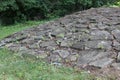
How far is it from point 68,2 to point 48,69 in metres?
8.51

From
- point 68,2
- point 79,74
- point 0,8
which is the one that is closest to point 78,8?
point 68,2

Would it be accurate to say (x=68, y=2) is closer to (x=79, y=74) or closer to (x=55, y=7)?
(x=55, y=7)

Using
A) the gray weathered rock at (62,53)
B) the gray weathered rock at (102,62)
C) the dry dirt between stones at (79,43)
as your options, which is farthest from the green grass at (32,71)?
the gray weathered rock at (62,53)

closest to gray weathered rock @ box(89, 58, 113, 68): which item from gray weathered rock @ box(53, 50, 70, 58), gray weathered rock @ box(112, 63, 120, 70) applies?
gray weathered rock @ box(112, 63, 120, 70)

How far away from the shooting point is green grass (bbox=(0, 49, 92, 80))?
471 centimetres

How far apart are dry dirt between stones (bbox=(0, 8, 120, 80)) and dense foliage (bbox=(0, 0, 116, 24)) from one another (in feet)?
16.1

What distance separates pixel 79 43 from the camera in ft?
20.1

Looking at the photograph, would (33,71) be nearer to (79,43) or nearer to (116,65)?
(116,65)

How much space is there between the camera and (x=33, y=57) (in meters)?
5.65

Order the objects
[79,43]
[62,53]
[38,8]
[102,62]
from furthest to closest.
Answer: [38,8]
[79,43]
[62,53]
[102,62]

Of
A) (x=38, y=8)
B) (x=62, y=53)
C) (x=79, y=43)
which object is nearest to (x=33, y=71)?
(x=62, y=53)

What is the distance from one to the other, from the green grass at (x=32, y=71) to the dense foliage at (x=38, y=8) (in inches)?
280

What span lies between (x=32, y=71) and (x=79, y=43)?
58.4 inches

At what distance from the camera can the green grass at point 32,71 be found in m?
4.71
